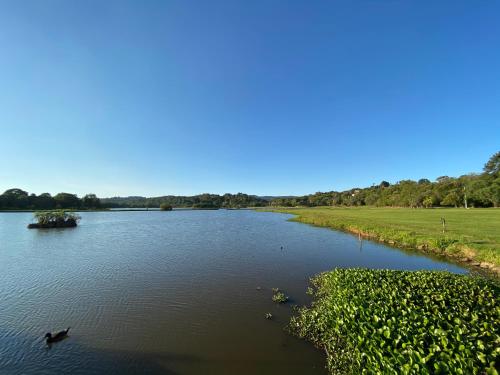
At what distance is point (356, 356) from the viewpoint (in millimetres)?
6562

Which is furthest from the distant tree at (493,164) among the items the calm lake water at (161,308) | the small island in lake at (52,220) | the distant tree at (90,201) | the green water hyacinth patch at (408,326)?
the distant tree at (90,201)

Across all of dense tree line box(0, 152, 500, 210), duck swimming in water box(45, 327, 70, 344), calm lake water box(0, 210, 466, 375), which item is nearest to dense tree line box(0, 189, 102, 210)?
dense tree line box(0, 152, 500, 210)

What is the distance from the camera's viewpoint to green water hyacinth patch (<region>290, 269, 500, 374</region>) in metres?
4.84

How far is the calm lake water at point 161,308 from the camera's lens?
25.9 feet

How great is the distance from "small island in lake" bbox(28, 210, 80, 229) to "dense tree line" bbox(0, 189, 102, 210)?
87099 millimetres

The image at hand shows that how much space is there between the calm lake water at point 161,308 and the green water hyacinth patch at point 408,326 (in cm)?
122

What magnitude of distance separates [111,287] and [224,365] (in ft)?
35.2

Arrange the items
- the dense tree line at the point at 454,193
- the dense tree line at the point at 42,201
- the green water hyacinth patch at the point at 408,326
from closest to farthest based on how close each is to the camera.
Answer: the green water hyacinth patch at the point at 408,326 < the dense tree line at the point at 454,193 < the dense tree line at the point at 42,201

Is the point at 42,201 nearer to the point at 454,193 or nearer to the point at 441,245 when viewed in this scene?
the point at 441,245

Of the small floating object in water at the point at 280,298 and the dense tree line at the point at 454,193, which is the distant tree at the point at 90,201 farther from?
the dense tree line at the point at 454,193

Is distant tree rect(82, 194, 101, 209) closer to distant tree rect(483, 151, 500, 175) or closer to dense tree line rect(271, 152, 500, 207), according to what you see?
dense tree line rect(271, 152, 500, 207)

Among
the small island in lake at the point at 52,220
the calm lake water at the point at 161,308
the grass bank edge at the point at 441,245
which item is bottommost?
the calm lake water at the point at 161,308

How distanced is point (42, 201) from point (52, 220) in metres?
95.4

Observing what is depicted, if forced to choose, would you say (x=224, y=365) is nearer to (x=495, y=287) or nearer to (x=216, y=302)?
(x=216, y=302)
